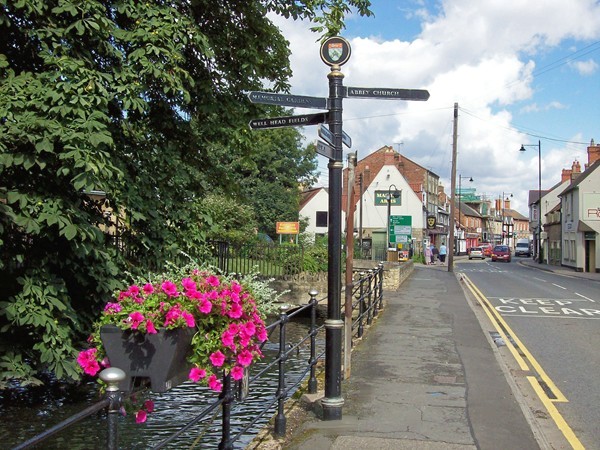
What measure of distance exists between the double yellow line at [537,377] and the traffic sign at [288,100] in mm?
4241

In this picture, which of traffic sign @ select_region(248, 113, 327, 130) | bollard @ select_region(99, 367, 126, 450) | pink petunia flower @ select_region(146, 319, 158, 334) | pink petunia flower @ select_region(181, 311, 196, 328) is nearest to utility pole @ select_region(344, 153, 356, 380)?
traffic sign @ select_region(248, 113, 327, 130)

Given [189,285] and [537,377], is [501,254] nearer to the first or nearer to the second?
[537,377]

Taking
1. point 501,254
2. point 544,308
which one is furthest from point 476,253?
point 544,308

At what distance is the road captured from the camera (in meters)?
6.90

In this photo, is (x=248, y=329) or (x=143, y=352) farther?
(x=248, y=329)

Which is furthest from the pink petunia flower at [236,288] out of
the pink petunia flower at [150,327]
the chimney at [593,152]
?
the chimney at [593,152]

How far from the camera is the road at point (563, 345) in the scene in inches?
272

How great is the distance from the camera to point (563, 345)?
38.3ft

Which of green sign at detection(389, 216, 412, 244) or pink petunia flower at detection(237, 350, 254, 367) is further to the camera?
green sign at detection(389, 216, 412, 244)

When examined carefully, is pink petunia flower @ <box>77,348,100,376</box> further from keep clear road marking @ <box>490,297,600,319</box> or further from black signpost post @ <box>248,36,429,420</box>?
keep clear road marking @ <box>490,297,600,319</box>

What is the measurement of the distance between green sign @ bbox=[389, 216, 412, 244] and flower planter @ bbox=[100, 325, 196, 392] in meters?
31.0

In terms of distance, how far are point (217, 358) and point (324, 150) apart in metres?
2.87

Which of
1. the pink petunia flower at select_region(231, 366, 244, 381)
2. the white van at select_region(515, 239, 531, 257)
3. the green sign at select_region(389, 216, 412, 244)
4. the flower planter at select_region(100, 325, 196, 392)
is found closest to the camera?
the flower planter at select_region(100, 325, 196, 392)

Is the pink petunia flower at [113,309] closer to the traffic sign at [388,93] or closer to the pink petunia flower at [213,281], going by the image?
the pink petunia flower at [213,281]
